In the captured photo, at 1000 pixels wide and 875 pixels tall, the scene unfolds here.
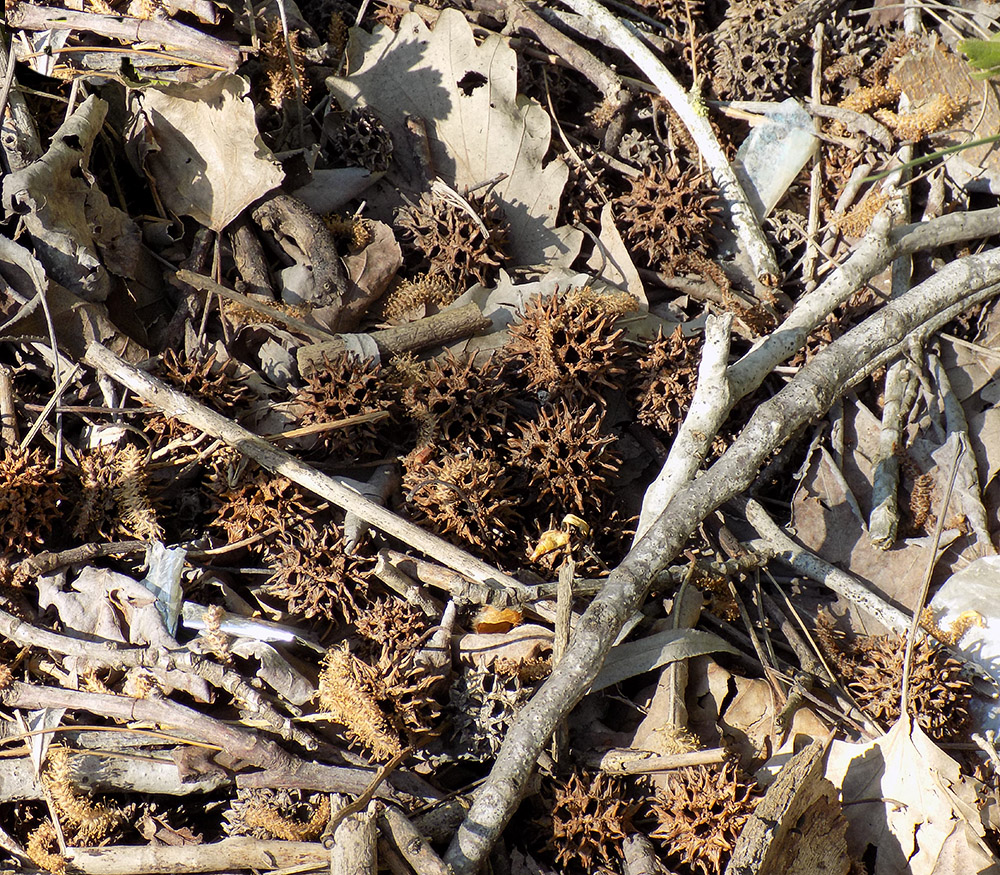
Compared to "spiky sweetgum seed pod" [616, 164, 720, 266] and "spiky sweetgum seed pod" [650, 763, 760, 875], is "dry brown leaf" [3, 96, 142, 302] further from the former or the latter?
"spiky sweetgum seed pod" [650, 763, 760, 875]

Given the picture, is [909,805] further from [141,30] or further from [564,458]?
[141,30]

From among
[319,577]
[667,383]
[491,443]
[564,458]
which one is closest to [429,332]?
[491,443]

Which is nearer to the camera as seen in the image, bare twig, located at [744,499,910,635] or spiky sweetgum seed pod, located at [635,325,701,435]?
bare twig, located at [744,499,910,635]

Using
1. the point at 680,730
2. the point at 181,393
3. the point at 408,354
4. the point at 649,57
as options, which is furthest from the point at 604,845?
the point at 649,57

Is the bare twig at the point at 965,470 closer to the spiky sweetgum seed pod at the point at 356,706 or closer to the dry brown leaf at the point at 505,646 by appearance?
the dry brown leaf at the point at 505,646

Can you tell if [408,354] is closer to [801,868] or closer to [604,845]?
[604,845]

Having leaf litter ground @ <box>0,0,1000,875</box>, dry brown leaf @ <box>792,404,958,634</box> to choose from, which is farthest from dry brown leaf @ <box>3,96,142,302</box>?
dry brown leaf @ <box>792,404,958,634</box>

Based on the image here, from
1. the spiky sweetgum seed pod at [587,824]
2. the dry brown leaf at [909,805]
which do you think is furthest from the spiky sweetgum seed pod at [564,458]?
the dry brown leaf at [909,805]
